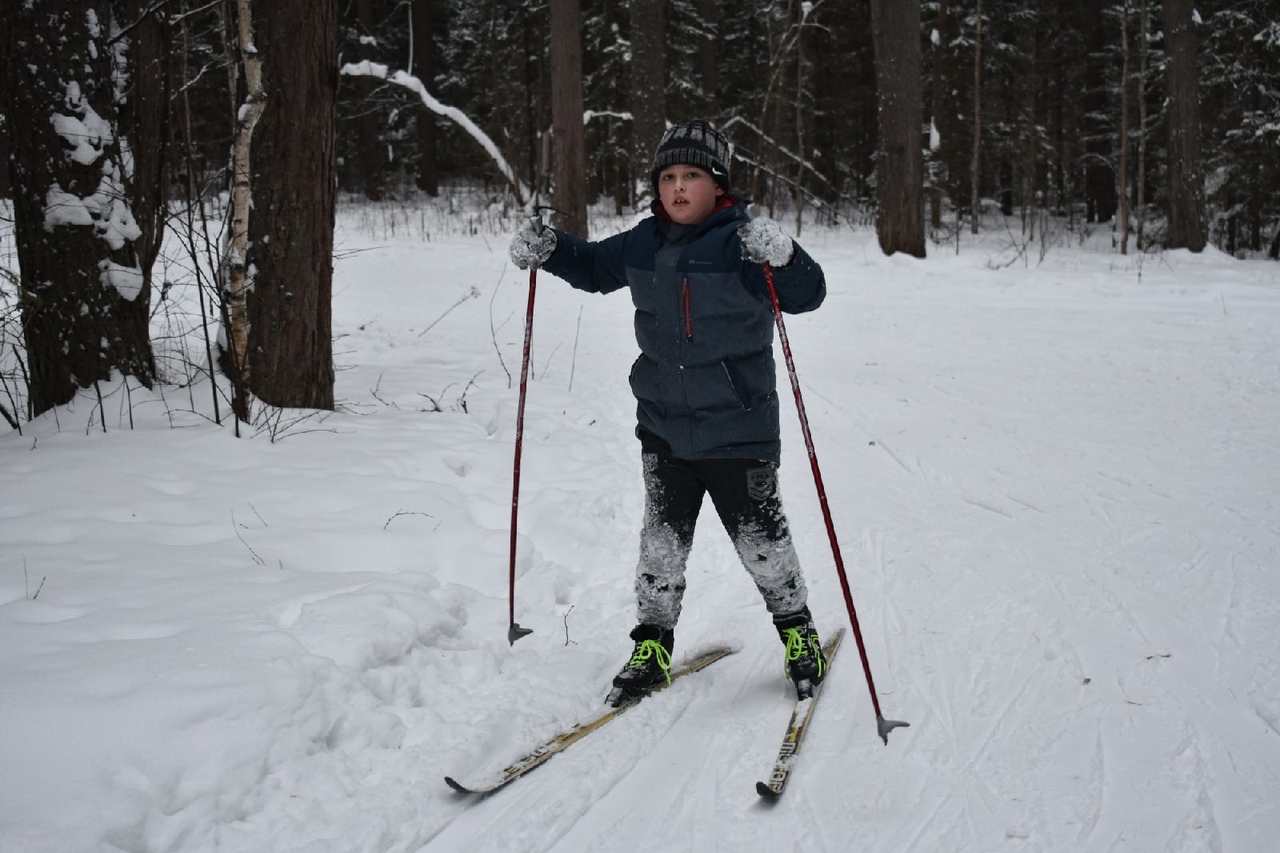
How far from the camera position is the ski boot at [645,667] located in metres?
3.31

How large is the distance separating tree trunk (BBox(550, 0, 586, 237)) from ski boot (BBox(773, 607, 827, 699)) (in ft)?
37.9

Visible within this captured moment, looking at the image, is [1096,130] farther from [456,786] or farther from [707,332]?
[456,786]

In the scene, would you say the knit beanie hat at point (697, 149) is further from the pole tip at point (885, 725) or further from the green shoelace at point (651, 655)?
the pole tip at point (885, 725)

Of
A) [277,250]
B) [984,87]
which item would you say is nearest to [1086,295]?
[277,250]

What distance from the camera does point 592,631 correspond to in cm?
396

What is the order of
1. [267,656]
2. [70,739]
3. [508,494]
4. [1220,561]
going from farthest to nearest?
[508,494], [1220,561], [267,656], [70,739]

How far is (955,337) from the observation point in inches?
382

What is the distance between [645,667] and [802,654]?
587 millimetres

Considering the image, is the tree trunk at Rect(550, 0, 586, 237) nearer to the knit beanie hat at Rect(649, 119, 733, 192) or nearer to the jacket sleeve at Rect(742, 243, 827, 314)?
the knit beanie hat at Rect(649, 119, 733, 192)

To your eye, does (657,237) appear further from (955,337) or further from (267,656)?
(955,337)

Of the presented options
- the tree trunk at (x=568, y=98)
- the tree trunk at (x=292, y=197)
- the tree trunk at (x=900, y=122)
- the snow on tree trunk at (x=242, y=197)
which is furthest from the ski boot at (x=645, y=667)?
the tree trunk at (x=900, y=122)

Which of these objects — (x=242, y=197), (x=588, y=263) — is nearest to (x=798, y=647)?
(x=588, y=263)

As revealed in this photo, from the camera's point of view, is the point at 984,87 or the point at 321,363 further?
the point at 984,87

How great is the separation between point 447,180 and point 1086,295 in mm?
27152
